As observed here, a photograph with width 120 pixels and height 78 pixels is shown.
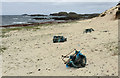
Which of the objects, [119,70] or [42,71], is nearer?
[119,70]

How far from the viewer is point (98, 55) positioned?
34.3 ft

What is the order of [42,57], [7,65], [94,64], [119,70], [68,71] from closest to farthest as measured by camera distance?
1. [119,70]
2. [68,71]
3. [94,64]
4. [7,65]
5. [42,57]

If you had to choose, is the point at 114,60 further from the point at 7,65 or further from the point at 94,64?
the point at 7,65

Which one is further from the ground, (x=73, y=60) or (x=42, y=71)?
(x=73, y=60)

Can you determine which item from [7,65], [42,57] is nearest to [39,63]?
[42,57]

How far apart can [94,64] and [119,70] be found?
5.68 feet

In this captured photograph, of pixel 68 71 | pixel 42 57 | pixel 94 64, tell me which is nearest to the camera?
pixel 68 71

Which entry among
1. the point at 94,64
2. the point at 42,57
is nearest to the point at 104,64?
the point at 94,64

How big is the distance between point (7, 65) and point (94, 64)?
5.84 m

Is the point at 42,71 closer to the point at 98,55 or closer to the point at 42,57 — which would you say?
the point at 42,57

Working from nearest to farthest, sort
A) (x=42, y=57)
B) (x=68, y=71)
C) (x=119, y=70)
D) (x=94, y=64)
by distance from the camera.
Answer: (x=119, y=70), (x=68, y=71), (x=94, y=64), (x=42, y=57)

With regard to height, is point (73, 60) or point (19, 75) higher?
point (73, 60)

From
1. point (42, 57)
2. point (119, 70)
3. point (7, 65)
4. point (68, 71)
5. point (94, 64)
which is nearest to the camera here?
point (119, 70)

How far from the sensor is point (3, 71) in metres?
9.23
